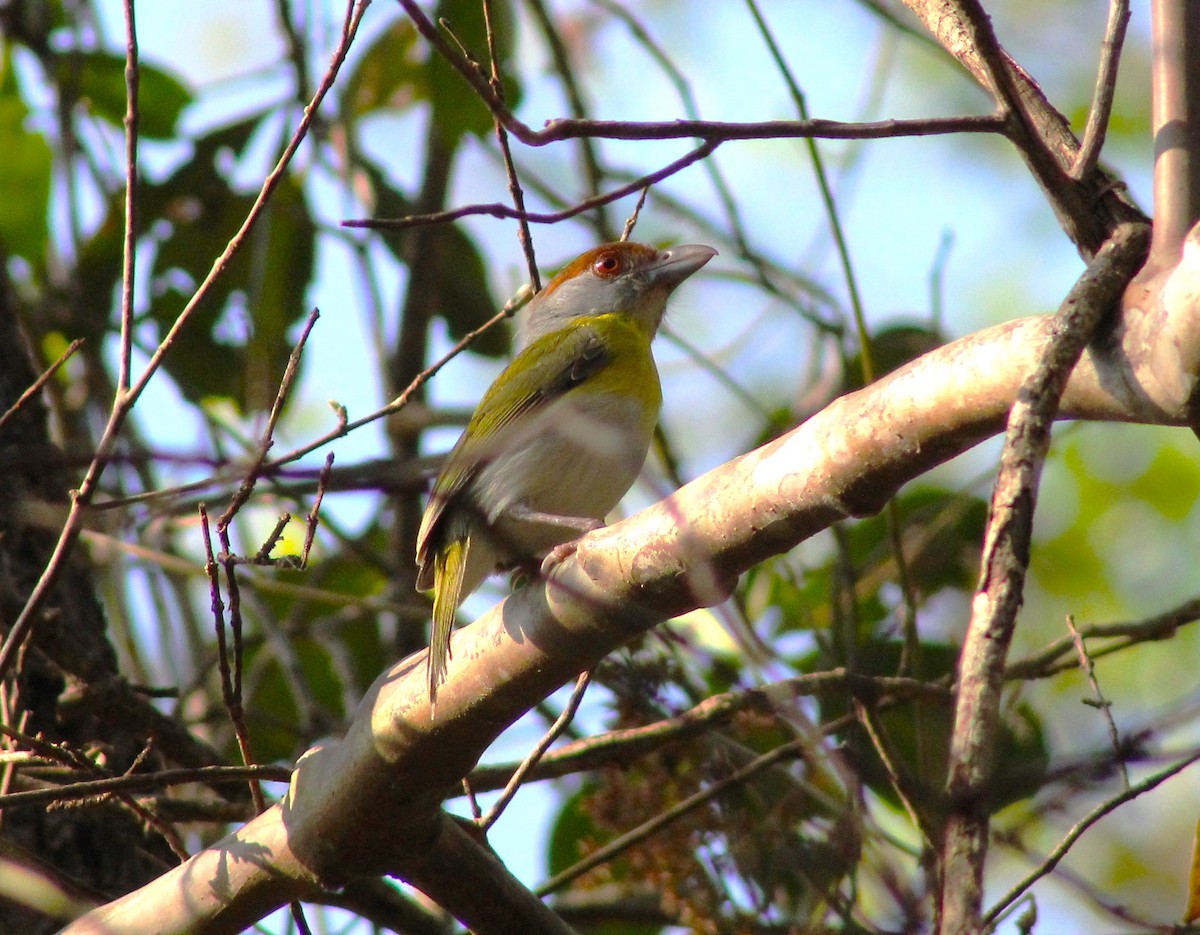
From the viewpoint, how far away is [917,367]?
2053 millimetres

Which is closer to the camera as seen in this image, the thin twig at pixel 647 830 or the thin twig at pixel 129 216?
the thin twig at pixel 129 216

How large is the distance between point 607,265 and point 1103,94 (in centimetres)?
337

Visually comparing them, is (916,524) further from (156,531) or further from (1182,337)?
(1182,337)

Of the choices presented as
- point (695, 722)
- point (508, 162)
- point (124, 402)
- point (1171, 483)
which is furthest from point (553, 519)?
point (1171, 483)

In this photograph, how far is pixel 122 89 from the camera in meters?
5.94

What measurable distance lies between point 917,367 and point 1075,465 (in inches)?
217

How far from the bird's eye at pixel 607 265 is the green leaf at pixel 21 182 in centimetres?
238

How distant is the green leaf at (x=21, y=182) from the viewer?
558 cm

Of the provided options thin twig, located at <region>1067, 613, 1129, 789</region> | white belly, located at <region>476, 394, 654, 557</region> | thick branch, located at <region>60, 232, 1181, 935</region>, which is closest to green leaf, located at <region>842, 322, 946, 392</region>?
white belly, located at <region>476, 394, 654, 557</region>

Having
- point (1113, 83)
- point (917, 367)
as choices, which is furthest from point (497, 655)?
point (1113, 83)

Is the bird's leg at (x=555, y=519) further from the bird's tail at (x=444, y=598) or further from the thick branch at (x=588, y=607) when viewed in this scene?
the thick branch at (x=588, y=607)

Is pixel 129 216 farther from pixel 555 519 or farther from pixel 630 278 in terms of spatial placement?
pixel 630 278

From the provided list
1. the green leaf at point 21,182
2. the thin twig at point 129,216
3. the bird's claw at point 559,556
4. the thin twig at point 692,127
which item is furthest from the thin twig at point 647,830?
the green leaf at point 21,182

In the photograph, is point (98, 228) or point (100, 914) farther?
point (98, 228)
